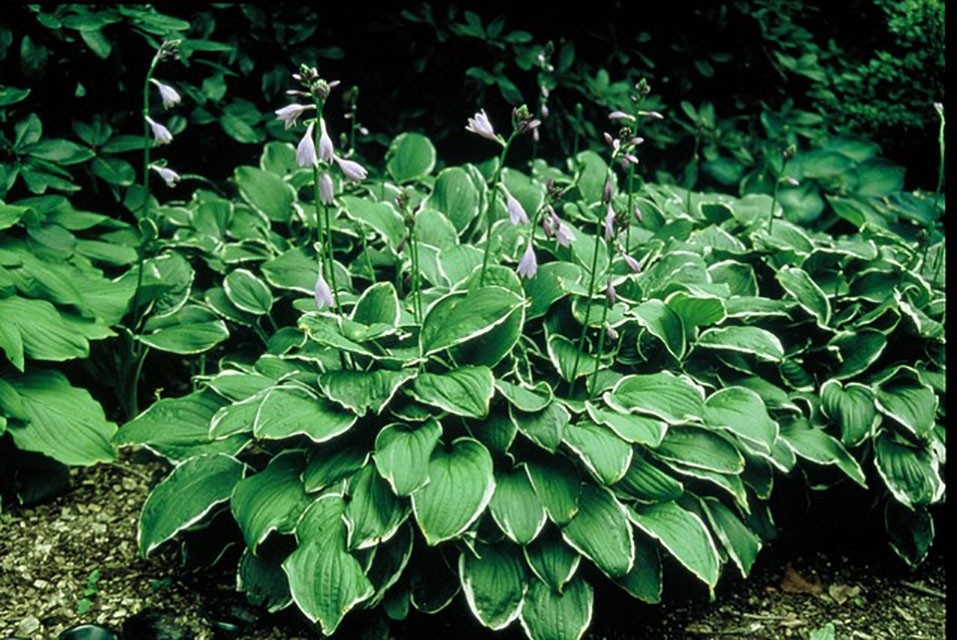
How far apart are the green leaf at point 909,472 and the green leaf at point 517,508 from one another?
1345 millimetres

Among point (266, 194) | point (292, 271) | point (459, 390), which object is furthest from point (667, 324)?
point (266, 194)

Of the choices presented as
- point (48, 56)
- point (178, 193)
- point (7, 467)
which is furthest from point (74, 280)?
point (178, 193)

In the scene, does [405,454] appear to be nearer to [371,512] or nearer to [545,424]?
[371,512]

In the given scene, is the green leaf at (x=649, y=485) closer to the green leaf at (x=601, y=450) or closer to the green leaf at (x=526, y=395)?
the green leaf at (x=601, y=450)

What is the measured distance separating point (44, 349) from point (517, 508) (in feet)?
5.55

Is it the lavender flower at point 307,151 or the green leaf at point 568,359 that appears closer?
the lavender flower at point 307,151

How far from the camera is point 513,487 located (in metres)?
2.82

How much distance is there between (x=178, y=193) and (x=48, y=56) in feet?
3.81

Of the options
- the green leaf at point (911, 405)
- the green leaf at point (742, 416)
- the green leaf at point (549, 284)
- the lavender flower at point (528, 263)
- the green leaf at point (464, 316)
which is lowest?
the green leaf at point (911, 405)

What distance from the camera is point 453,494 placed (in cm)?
267

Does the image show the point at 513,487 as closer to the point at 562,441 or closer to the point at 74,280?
the point at 562,441

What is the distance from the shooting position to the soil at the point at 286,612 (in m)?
2.91

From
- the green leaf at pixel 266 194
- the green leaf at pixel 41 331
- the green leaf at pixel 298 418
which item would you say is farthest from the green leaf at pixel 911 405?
the green leaf at pixel 41 331

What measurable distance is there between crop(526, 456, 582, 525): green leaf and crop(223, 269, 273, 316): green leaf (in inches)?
54.2
